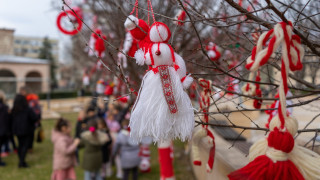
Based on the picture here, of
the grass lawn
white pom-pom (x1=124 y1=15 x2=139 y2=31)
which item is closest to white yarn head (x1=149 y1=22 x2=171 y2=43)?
white pom-pom (x1=124 y1=15 x2=139 y2=31)

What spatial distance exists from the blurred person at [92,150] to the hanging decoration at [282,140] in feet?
12.8

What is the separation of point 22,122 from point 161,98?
6.10 meters

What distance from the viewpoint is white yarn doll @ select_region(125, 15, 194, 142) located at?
61.5 inches

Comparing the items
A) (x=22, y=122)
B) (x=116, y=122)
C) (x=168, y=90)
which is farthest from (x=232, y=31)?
(x=22, y=122)

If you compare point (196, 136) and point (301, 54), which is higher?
point (301, 54)

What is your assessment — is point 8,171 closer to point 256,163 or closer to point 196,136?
point 196,136

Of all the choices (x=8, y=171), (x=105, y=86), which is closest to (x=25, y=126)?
(x=8, y=171)

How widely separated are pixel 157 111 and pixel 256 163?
0.60 meters

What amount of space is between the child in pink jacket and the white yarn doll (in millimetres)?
3810

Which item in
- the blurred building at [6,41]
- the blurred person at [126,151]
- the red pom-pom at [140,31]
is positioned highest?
the blurred building at [6,41]

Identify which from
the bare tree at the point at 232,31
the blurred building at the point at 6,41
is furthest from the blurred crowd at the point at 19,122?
the blurred building at the point at 6,41

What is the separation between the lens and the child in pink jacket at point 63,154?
16.2 ft

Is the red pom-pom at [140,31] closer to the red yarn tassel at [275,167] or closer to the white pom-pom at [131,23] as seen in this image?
the white pom-pom at [131,23]

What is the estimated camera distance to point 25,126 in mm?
6664
